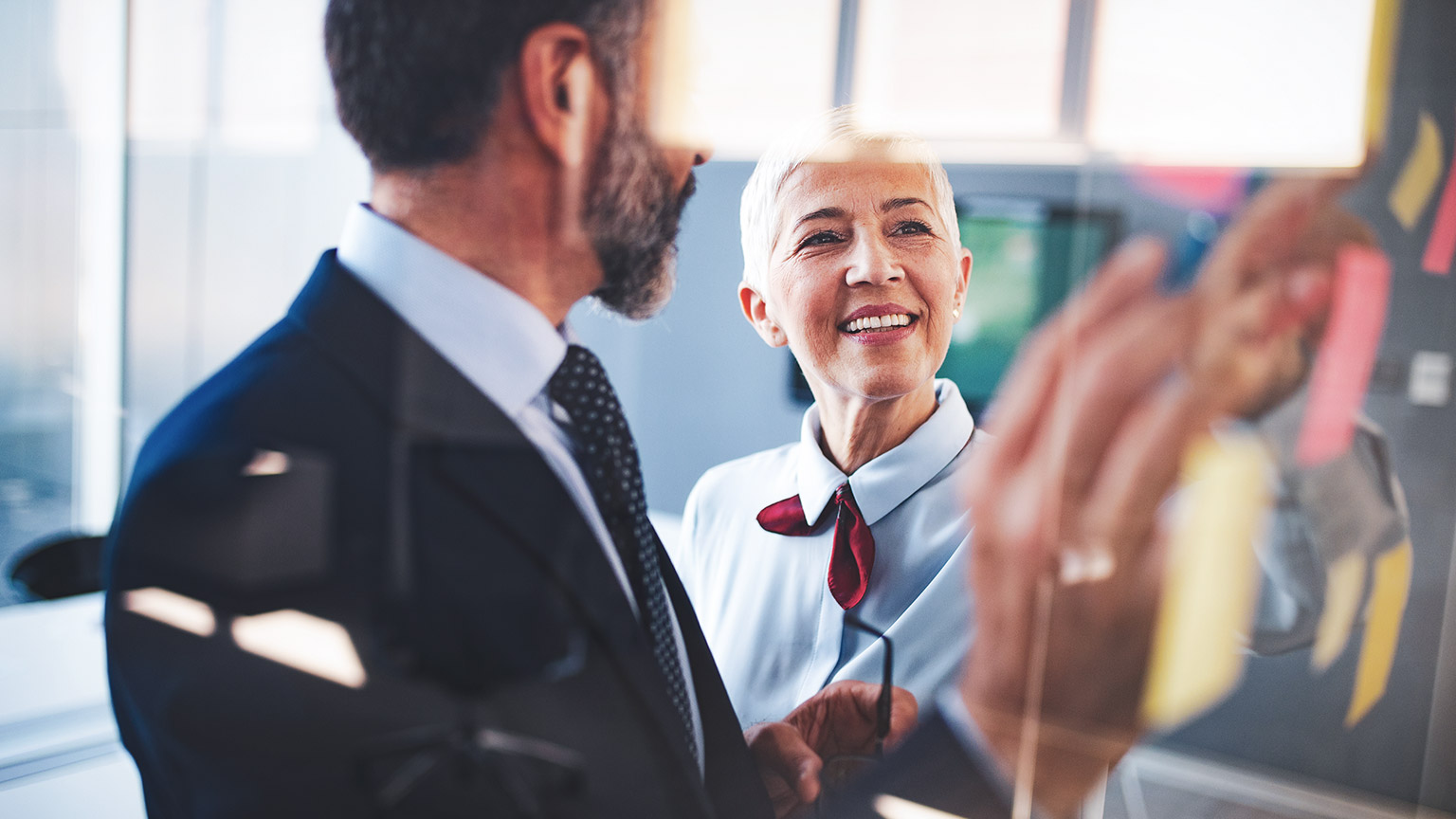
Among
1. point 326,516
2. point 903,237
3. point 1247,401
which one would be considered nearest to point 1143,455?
point 1247,401

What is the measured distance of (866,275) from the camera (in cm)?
104

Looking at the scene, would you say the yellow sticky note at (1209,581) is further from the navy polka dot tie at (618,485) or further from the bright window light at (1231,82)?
the navy polka dot tie at (618,485)

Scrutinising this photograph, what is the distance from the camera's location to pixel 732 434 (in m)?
1.17

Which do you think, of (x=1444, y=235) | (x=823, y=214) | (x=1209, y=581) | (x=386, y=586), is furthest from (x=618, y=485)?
(x=1444, y=235)

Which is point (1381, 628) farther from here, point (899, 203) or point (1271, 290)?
point (899, 203)

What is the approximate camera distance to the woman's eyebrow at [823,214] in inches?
41.6

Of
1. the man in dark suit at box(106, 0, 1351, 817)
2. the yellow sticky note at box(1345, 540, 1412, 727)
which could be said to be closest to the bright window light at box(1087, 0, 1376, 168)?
the man in dark suit at box(106, 0, 1351, 817)

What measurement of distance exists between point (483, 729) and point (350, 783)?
0.14 metres

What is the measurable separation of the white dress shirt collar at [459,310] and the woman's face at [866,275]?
290 millimetres

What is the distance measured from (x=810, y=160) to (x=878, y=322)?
20 cm

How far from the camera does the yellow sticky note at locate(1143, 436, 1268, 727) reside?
96 centimetres

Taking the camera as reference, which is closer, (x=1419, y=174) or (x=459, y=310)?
(x=1419, y=174)

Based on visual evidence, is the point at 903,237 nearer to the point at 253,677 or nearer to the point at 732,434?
the point at 732,434

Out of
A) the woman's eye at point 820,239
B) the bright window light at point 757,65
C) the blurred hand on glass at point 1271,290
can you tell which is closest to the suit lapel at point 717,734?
the woman's eye at point 820,239
